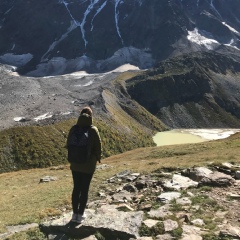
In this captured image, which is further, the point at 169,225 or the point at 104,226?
the point at 169,225

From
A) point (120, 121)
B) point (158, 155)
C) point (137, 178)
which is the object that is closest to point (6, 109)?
point (120, 121)

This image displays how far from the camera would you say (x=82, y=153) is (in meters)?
13.5

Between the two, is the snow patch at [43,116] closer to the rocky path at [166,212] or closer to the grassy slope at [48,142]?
the grassy slope at [48,142]

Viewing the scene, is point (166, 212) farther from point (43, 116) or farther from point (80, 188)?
point (43, 116)

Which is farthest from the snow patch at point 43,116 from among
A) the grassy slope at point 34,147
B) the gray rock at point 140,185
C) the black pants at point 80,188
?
the black pants at point 80,188

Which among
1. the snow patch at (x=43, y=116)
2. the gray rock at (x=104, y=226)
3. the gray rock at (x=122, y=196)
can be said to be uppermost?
the gray rock at (x=104, y=226)

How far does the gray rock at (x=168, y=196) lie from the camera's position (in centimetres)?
1698

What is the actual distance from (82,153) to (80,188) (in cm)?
161

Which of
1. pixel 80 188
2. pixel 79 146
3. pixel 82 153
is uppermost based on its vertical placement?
pixel 79 146

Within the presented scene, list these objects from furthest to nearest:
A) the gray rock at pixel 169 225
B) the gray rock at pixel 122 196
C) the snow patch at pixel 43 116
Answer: the snow patch at pixel 43 116
the gray rock at pixel 122 196
the gray rock at pixel 169 225

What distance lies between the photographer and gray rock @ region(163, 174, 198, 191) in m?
19.0

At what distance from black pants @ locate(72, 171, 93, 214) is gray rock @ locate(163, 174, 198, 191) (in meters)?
6.11

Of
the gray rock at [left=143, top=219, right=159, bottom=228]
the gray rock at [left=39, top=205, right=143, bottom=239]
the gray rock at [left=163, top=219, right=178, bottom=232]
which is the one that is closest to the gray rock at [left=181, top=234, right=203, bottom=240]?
the gray rock at [left=163, top=219, right=178, bottom=232]

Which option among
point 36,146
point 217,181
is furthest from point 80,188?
point 36,146
